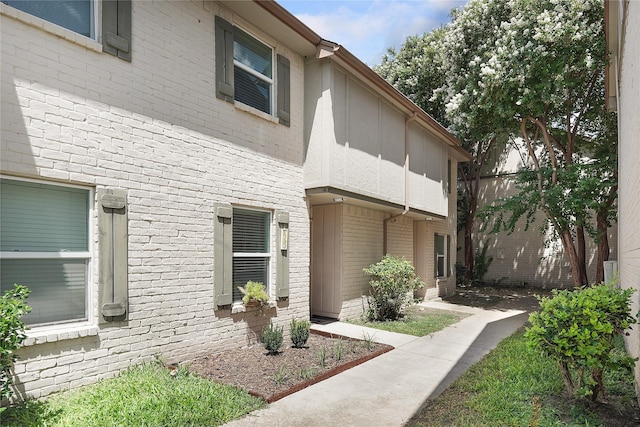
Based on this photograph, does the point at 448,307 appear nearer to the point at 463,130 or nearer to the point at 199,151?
the point at 463,130

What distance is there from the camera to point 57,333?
14.1 ft

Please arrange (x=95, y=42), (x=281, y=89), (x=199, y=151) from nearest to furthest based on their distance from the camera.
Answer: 1. (x=95, y=42)
2. (x=199, y=151)
3. (x=281, y=89)

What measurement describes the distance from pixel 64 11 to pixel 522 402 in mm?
7021

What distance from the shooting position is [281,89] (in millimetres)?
7516

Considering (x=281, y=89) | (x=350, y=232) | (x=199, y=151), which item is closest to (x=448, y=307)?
(x=350, y=232)

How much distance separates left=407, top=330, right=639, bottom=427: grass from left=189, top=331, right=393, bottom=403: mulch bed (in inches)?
61.8

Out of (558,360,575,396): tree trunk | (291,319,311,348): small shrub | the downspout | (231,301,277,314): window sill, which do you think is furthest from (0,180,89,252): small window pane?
the downspout

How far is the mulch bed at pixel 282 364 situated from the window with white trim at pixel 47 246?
76.2 inches

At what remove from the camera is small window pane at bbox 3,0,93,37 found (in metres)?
4.31

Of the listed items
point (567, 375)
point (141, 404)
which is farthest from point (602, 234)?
point (141, 404)

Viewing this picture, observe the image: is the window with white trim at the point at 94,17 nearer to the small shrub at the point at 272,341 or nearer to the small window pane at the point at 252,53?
the small window pane at the point at 252,53

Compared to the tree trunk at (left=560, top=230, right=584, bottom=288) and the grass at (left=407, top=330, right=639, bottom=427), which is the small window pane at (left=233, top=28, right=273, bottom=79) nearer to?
the grass at (left=407, top=330, right=639, bottom=427)

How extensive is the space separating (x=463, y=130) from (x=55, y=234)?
47.7 ft

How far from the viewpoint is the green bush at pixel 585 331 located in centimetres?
376
